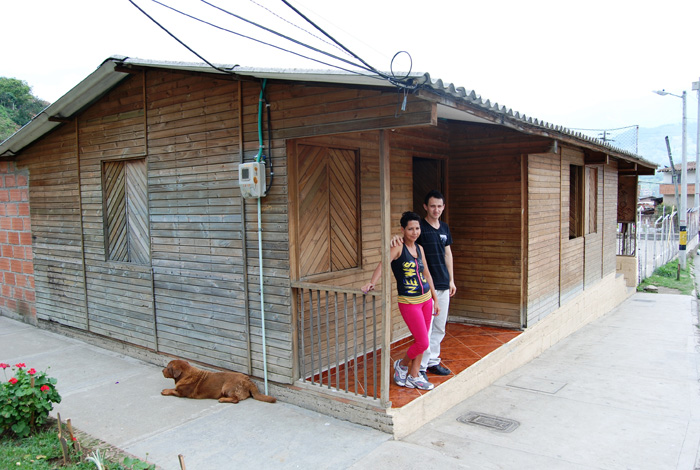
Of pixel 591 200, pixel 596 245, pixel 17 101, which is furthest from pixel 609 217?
pixel 17 101

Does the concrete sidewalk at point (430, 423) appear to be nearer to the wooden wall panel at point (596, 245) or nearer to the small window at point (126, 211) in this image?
the small window at point (126, 211)

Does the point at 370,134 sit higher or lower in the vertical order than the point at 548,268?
higher

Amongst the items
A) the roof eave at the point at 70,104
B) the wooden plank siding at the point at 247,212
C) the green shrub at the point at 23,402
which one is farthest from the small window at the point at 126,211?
the green shrub at the point at 23,402

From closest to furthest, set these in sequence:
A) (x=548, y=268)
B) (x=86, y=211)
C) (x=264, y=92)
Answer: (x=264, y=92) → (x=86, y=211) → (x=548, y=268)

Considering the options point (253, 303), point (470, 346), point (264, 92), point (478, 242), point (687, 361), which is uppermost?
point (264, 92)

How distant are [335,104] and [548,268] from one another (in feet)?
16.7

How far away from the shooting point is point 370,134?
20.1 feet

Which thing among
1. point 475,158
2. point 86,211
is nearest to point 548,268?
point 475,158

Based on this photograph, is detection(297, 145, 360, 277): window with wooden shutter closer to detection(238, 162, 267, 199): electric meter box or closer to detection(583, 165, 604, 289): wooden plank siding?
detection(238, 162, 267, 199): electric meter box

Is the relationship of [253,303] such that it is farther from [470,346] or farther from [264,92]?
[470,346]

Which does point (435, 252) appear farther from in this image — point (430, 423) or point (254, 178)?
point (254, 178)

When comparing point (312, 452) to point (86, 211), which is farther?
point (86, 211)

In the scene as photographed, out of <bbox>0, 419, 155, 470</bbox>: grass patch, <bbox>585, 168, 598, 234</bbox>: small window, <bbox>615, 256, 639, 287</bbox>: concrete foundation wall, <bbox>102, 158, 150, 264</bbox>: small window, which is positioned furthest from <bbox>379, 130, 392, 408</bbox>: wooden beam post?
<bbox>615, 256, 639, 287</bbox>: concrete foundation wall

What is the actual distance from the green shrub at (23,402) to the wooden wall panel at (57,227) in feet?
11.0
